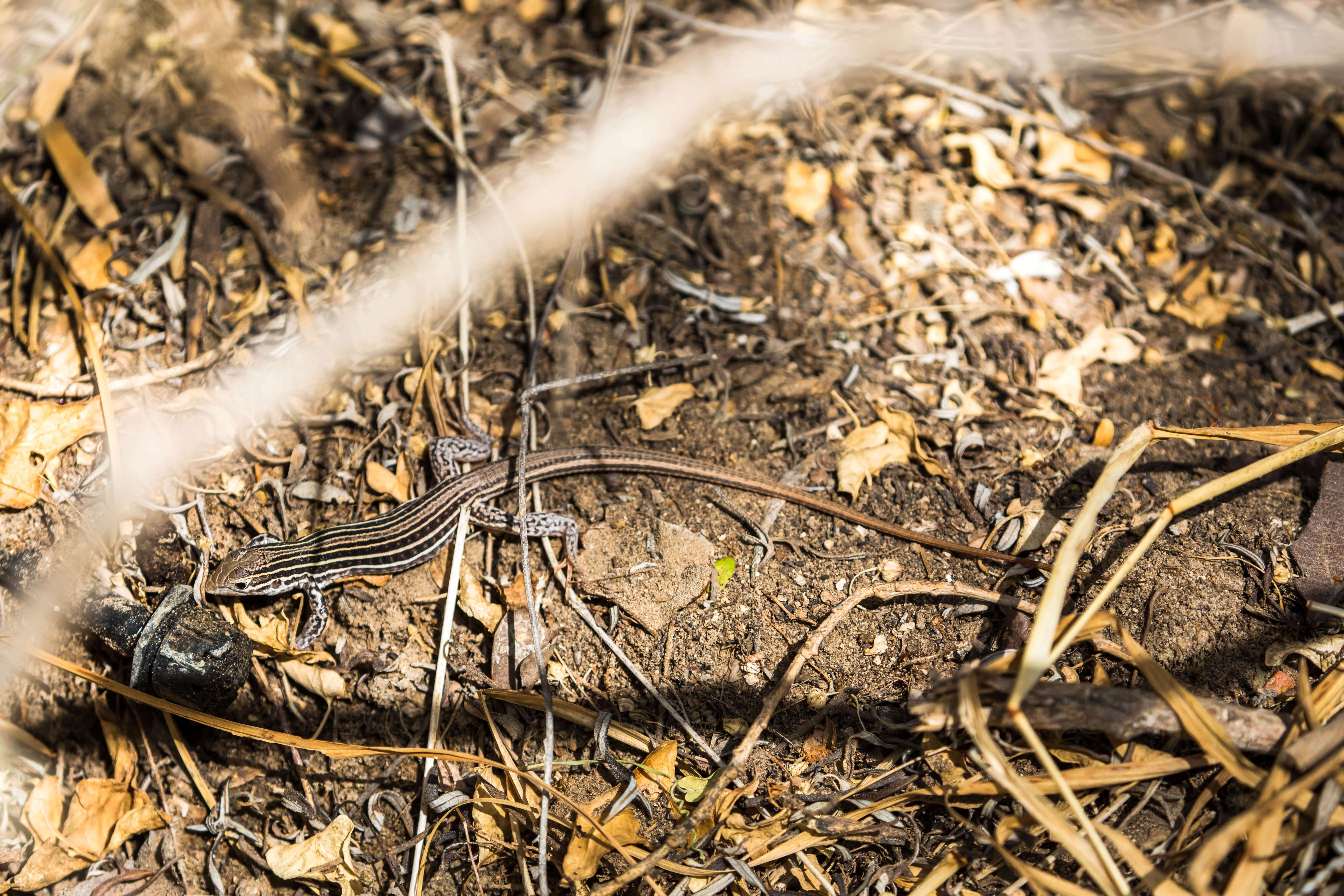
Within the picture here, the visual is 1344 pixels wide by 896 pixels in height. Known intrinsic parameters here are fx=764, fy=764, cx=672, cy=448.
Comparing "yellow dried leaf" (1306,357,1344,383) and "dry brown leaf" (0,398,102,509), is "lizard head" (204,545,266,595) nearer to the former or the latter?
"dry brown leaf" (0,398,102,509)

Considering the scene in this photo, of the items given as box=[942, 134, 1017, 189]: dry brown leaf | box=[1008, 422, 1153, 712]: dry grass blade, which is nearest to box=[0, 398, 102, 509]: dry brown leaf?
box=[1008, 422, 1153, 712]: dry grass blade

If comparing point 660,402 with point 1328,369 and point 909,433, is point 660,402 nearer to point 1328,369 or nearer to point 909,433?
point 909,433

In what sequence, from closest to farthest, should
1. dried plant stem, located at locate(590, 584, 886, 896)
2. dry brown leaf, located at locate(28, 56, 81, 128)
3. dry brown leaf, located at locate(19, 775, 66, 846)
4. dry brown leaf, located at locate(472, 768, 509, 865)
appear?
dried plant stem, located at locate(590, 584, 886, 896)
dry brown leaf, located at locate(472, 768, 509, 865)
dry brown leaf, located at locate(19, 775, 66, 846)
dry brown leaf, located at locate(28, 56, 81, 128)

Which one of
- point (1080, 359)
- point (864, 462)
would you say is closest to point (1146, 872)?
point (864, 462)

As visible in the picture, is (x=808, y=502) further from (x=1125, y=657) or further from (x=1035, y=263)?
(x=1035, y=263)

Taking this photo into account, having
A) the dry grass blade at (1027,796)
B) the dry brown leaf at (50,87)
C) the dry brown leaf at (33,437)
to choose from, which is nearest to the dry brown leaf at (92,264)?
the dry brown leaf at (33,437)

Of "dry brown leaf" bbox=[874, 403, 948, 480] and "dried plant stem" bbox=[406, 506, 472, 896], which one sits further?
"dry brown leaf" bbox=[874, 403, 948, 480]

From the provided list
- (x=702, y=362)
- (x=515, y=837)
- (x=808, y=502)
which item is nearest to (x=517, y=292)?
(x=702, y=362)
